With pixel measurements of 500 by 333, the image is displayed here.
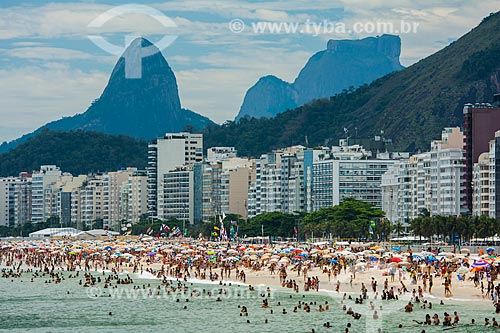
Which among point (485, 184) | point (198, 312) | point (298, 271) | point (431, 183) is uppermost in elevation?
point (431, 183)

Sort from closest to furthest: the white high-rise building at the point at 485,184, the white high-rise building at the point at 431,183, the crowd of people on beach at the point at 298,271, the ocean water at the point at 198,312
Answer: the ocean water at the point at 198,312, the crowd of people on beach at the point at 298,271, the white high-rise building at the point at 485,184, the white high-rise building at the point at 431,183

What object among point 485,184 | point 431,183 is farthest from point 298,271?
point 431,183

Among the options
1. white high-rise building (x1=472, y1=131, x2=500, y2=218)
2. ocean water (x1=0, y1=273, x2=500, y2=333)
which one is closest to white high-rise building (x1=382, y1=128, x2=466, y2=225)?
white high-rise building (x1=472, y1=131, x2=500, y2=218)

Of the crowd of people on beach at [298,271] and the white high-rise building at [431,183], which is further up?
the white high-rise building at [431,183]

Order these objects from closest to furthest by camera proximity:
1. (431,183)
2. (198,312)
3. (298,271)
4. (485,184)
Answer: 1. (198,312)
2. (298,271)
3. (485,184)
4. (431,183)

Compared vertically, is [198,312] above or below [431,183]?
below

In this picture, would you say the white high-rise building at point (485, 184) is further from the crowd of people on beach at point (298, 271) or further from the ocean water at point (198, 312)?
the ocean water at point (198, 312)

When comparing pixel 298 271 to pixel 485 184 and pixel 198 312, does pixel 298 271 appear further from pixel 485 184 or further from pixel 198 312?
pixel 485 184

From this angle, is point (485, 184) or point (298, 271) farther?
point (485, 184)

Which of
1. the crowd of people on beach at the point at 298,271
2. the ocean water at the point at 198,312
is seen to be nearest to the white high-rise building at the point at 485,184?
the crowd of people on beach at the point at 298,271

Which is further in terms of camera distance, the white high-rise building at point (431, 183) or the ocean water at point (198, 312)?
the white high-rise building at point (431, 183)
